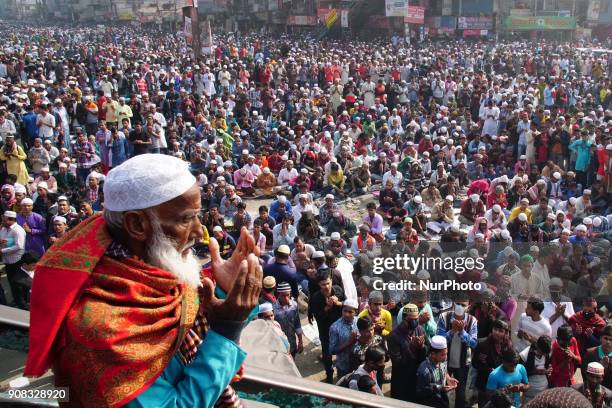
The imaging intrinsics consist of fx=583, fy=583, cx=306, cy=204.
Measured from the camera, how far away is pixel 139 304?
4.26 ft

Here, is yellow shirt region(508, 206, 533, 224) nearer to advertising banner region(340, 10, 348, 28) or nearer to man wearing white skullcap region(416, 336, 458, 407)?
man wearing white skullcap region(416, 336, 458, 407)

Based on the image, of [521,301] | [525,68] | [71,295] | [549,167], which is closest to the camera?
[71,295]

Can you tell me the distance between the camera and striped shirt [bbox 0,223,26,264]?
22.1ft

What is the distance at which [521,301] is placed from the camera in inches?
236

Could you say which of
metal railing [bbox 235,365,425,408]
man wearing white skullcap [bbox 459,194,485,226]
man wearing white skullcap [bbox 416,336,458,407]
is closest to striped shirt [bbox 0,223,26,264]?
man wearing white skullcap [bbox 416,336,458,407]

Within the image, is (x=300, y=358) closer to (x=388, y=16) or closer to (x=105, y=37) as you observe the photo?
(x=388, y=16)

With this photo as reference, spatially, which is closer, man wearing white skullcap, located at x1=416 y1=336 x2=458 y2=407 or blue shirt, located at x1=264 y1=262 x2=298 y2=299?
man wearing white skullcap, located at x1=416 y1=336 x2=458 y2=407

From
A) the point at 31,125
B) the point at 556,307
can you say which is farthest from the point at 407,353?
the point at 31,125

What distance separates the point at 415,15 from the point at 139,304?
→ 32.0 m

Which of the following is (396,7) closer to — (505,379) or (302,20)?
(302,20)

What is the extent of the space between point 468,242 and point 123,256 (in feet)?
23.3

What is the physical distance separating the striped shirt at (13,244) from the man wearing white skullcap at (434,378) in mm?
4792

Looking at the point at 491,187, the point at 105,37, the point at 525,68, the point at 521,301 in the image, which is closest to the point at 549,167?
the point at 491,187

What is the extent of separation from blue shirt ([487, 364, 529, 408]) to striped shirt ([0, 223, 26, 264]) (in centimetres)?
532
